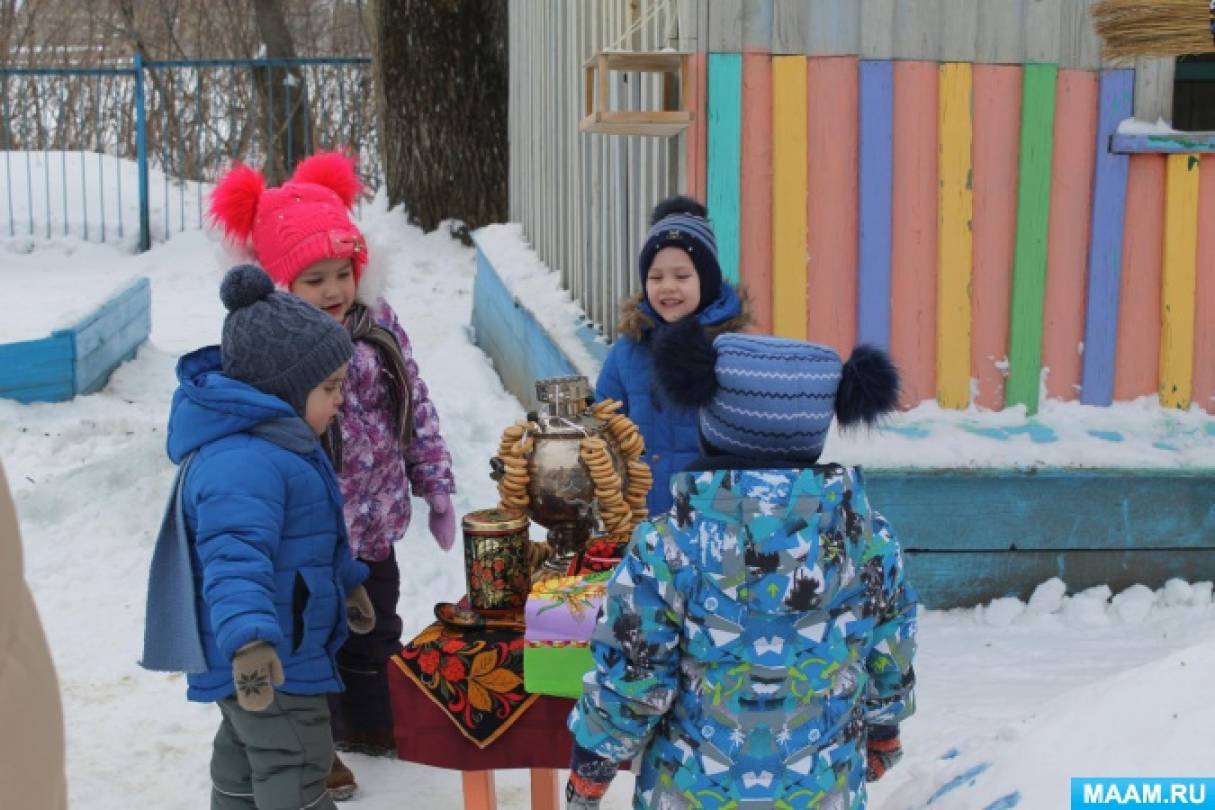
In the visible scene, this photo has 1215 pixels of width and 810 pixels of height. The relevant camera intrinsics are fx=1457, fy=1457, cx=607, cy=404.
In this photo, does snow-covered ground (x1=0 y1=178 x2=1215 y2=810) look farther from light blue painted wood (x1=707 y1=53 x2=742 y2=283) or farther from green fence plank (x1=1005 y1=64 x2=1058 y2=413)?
light blue painted wood (x1=707 y1=53 x2=742 y2=283)

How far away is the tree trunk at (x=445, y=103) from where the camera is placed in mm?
12125

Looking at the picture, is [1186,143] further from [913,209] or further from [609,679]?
[609,679]

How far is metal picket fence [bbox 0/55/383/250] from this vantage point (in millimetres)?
12961

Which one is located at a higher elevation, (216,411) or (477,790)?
(216,411)

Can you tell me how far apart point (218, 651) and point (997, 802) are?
5.07ft

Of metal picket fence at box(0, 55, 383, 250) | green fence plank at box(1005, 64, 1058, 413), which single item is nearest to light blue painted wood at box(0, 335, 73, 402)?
green fence plank at box(1005, 64, 1058, 413)

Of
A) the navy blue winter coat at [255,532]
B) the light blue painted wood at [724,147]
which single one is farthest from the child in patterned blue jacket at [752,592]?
the light blue painted wood at [724,147]

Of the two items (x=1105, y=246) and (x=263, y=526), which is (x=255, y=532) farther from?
(x=1105, y=246)

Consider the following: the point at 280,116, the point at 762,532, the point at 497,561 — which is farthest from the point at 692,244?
the point at 280,116

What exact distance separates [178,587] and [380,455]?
99cm

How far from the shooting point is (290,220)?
3740mm

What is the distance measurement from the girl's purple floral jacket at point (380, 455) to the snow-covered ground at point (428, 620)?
313mm

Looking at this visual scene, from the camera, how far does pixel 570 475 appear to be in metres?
3.02

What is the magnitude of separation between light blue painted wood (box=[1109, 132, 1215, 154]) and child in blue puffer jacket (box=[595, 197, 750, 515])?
1.78 metres
